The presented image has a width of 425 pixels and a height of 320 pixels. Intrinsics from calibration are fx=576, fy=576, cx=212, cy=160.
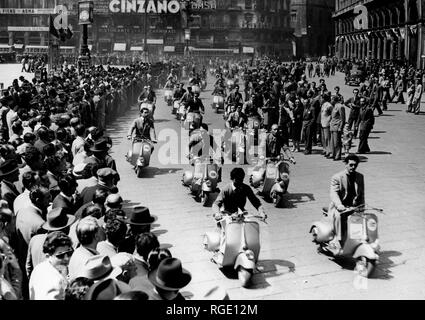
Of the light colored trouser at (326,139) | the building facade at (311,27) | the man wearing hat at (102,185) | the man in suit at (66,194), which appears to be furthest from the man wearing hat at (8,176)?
the building facade at (311,27)

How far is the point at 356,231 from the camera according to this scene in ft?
25.0

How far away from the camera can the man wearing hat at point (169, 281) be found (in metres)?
4.54

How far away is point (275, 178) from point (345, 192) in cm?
321

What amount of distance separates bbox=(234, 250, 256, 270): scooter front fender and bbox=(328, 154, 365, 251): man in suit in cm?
135

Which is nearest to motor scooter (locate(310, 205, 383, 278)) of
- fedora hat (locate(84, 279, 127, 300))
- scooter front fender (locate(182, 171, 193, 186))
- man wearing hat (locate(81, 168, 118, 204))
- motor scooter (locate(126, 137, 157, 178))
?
man wearing hat (locate(81, 168, 118, 204))

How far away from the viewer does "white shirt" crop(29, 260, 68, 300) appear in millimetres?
4797

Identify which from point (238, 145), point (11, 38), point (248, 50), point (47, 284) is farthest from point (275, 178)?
point (11, 38)

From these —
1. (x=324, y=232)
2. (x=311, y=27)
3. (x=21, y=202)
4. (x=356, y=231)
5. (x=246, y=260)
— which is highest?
(x=311, y=27)

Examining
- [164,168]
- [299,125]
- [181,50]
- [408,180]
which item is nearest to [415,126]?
[299,125]

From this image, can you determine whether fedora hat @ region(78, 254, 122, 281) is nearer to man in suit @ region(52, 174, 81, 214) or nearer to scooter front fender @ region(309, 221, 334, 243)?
man in suit @ region(52, 174, 81, 214)

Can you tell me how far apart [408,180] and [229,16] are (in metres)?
69.8

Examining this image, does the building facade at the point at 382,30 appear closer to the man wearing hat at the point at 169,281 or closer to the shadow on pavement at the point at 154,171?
the shadow on pavement at the point at 154,171

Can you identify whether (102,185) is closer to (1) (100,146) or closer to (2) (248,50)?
(1) (100,146)

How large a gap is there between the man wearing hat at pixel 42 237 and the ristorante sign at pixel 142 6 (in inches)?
2924
